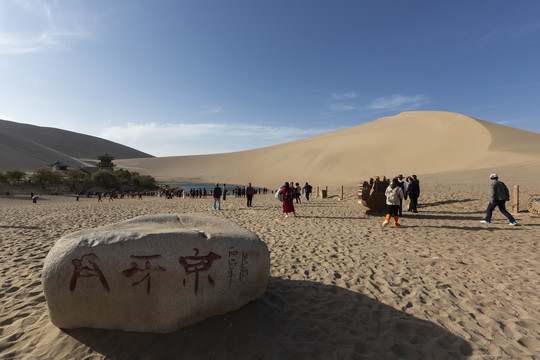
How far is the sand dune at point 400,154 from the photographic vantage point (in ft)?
128

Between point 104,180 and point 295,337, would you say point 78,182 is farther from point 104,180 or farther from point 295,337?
point 295,337

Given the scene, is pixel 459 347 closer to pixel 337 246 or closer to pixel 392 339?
pixel 392 339

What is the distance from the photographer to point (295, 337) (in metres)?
3.32

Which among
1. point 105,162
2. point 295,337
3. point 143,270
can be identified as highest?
point 105,162

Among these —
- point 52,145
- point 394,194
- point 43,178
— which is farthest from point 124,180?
point 52,145

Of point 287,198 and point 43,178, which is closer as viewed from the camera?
point 287,198

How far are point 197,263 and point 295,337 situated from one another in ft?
5.33

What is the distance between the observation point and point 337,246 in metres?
7.23

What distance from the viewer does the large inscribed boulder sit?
9.77 ft

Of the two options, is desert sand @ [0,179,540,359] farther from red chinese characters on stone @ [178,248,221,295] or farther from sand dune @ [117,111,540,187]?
sand dune @ [117,111,540,187]

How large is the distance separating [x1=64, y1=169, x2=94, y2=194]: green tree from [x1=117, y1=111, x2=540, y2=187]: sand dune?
37.4m

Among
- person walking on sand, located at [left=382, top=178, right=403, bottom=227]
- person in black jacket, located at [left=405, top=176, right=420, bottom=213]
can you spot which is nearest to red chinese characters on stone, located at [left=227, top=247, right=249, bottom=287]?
person walking on sand, located at [left=382, top=178, right=403, bottom=227]

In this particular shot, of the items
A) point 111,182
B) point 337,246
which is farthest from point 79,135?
point 337,246

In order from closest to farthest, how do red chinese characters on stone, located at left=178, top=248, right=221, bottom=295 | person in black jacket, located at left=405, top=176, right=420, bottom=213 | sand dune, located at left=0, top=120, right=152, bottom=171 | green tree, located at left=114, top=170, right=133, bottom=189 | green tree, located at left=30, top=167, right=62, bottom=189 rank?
red chinese characters on stone, located at left=178, top=248, right=221, bottom=295
person in black jacket, located at left=405, top=176, right=420, bottom=213
green tree, located at left=30, top=167, right=62, bottom=189
green tree, located at left=114, top=170, right=133, bottom=189
sand dune, located at left=0, top=120, right=152, bottom=171
